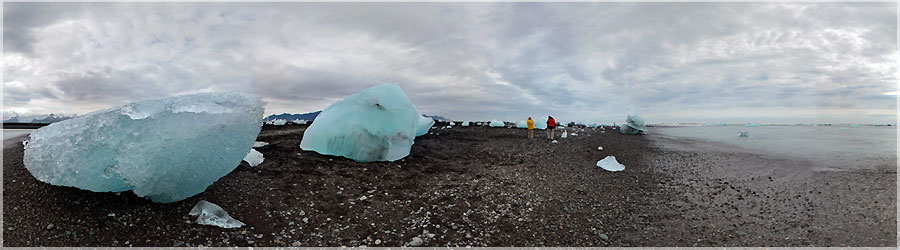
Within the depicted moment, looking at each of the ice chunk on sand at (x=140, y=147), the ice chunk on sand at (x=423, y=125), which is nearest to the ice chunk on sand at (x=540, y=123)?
the ice chunk on sand at (x=423, y=125)

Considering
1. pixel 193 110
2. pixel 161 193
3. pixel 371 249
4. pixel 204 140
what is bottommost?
pixel 371 249

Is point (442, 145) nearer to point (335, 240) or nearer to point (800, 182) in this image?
point (335, 240)

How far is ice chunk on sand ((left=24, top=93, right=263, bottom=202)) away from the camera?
4.88 metres

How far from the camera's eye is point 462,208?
6.80m

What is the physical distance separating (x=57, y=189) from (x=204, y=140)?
209 centimetres

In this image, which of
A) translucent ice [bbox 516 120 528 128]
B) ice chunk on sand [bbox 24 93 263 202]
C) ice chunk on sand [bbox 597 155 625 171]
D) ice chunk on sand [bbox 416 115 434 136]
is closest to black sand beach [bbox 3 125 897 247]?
ice chunk on sand [bbox 24 93 263 202]

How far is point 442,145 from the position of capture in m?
14.2

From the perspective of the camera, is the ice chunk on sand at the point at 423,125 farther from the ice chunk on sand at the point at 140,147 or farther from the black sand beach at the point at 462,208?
the ice chunk on sand at the point at 140,147

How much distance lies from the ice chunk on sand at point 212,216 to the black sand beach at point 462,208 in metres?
0.10

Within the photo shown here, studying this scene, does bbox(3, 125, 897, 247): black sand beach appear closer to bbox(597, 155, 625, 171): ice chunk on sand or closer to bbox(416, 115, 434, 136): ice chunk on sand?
bbox(597, 155, 625, 171): ice chunk on sand

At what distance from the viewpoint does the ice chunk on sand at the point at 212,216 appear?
5054mm

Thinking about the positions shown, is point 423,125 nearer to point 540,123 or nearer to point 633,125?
point 540,123

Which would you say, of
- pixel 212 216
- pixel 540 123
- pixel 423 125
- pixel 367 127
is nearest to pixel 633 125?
pixel 540 123

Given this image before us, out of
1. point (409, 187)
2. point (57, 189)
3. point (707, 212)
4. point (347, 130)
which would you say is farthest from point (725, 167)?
point (57, 189)
